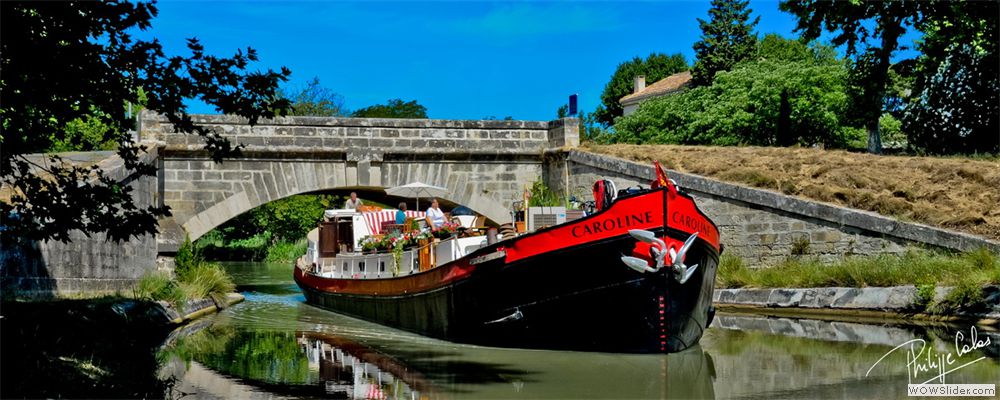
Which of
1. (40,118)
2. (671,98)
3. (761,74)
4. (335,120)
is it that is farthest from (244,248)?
(40,118)

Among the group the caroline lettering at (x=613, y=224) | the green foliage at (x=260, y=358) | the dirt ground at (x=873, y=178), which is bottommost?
the green foliage at (x=260, y=358)

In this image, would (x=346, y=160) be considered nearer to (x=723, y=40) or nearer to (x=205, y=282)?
(x=205, y=282)

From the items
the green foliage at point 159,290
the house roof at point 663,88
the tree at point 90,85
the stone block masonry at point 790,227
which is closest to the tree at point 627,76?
the house roof at point 663,88

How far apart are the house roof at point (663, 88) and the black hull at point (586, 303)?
32.5 meters

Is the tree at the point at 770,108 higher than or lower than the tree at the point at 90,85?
higher

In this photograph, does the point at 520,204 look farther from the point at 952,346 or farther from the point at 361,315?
the point at 952,346

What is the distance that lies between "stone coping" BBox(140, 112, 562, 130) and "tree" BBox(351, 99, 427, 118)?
109ft

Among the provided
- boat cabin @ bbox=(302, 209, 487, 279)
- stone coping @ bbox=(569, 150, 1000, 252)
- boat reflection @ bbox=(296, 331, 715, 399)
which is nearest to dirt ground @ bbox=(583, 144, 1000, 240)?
stone coping @ bbox=(569, 150, 1000, 252)

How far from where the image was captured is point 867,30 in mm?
23422

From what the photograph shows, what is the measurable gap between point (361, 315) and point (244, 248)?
32.5 m

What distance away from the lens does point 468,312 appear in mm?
13078

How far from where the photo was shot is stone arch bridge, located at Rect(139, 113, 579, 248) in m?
20.7

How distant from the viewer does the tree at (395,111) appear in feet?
183

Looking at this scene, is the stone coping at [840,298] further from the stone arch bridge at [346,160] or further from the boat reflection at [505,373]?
the stone arch bridge at [346,160]
